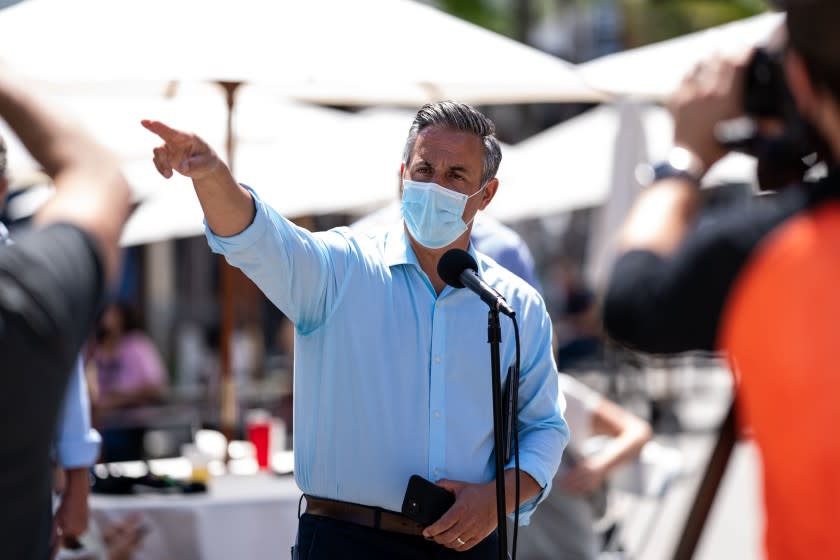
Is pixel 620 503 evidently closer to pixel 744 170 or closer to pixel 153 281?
pixel 744 170

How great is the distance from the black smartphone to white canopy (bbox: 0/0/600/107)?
2.37 meters

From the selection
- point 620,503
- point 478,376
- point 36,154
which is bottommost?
point 620,503

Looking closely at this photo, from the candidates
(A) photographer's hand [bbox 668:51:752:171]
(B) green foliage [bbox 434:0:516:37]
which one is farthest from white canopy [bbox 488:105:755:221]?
(B) green foliage [bbox 434:0:516:37]

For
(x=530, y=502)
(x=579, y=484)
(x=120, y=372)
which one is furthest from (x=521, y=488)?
(x=120, y=372)

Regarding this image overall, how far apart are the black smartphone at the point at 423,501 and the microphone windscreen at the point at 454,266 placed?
530 millimetres

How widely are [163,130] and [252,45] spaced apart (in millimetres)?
2551

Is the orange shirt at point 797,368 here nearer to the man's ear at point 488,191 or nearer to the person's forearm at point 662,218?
the person's forearm at point 662,218

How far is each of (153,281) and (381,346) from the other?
2383 cm

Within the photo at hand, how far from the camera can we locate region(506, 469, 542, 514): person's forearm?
386 cm

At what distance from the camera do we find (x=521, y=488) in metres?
3.93

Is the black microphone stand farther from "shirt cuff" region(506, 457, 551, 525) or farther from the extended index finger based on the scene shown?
the extended index finger

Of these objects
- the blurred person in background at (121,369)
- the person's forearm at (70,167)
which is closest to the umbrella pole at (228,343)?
the blurred person in background at (121,369)

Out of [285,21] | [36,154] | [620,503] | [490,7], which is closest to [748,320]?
[36,154]

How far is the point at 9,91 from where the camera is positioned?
Answer: 2.05 metres
